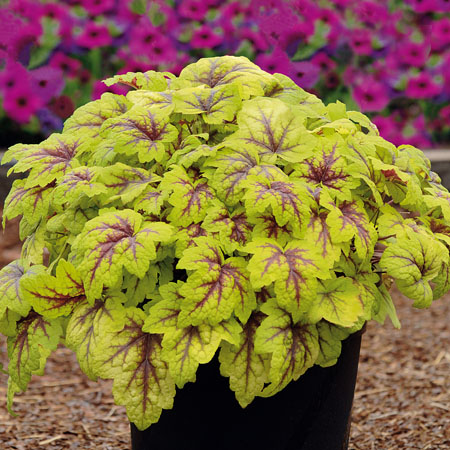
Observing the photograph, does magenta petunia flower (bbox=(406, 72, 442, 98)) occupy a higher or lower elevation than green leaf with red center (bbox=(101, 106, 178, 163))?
higher

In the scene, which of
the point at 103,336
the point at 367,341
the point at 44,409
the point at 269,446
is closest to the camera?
the point at 103,336

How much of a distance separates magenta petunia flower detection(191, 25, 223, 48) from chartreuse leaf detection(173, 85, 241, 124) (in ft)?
10.1

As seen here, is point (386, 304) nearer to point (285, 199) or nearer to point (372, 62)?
point (285, 199)

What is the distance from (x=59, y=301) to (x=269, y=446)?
0.58m

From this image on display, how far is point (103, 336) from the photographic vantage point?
1.47 metres

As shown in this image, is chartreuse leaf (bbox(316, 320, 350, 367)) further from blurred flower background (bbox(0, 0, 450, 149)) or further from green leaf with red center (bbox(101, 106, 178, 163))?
blurred flower background (bbox(0, 0, 450, 149))

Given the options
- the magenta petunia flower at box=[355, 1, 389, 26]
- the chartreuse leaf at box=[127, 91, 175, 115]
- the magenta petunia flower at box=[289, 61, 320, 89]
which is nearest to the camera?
the chartreuse leaf at box=[127, 91, 175, 115]

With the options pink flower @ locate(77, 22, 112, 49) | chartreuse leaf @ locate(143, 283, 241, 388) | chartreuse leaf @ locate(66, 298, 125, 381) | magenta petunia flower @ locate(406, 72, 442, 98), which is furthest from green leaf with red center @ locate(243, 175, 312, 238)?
magenta petunia flower @ locate(406, 72, 442, 98)

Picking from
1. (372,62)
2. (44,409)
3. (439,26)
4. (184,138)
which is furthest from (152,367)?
(439,26)

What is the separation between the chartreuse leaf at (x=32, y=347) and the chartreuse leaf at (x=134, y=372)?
17 centimetres

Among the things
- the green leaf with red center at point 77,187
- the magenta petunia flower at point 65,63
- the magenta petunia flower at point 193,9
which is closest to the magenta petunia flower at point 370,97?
the magenta petunia flower at point 193,9

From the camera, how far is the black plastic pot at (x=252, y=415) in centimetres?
160

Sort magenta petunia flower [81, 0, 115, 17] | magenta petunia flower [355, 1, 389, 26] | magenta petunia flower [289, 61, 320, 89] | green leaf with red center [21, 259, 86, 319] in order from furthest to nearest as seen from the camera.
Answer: magenta petunia flower [355, 1, 389, 26] < magenta petunia flower [81, 0, 115, 17] < magenta petunia flower [289, 61, 320, 89] < green leaf with red center [21, 259, 86, 319]

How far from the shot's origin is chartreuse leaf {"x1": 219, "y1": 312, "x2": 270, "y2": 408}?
147cm
